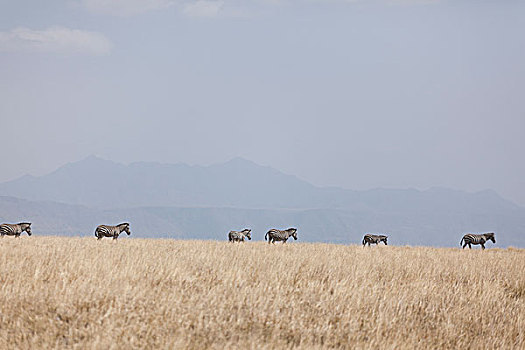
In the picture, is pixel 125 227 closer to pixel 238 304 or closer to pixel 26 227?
pixel 26 227

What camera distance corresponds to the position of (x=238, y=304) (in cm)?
1105

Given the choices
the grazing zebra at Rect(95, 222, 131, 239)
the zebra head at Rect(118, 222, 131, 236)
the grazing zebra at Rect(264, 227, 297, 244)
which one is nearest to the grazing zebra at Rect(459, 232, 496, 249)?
the grazing zebra at Rect(264, 227, 297, 244)

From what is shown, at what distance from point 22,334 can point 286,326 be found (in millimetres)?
4447

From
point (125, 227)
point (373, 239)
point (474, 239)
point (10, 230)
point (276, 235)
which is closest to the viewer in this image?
point (10, 230)

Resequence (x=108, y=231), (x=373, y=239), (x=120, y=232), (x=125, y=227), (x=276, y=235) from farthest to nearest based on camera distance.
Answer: (x=373, y=239)
(x=125, y=227)
(x=120, y=232)
(x=276, y=235)
(x=108, y=231)

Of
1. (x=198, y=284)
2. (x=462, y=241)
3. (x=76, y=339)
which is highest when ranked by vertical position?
(x=462, y=241)

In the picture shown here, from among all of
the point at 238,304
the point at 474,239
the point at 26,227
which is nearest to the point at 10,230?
the point at 26,227

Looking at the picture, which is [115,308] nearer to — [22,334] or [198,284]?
[22,334]

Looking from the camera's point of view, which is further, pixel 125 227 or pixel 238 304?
pixel 125 227

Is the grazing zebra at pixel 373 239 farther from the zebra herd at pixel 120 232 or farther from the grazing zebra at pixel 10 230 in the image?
the grazing zebra at pixel 10 230

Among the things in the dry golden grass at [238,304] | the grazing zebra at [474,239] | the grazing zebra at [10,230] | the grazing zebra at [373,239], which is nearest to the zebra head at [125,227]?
the grazing zebra at [10,230]

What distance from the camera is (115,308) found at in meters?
10.3

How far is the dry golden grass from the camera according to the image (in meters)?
9.64

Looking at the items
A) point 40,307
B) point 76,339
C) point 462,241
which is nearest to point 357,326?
point 76,339
